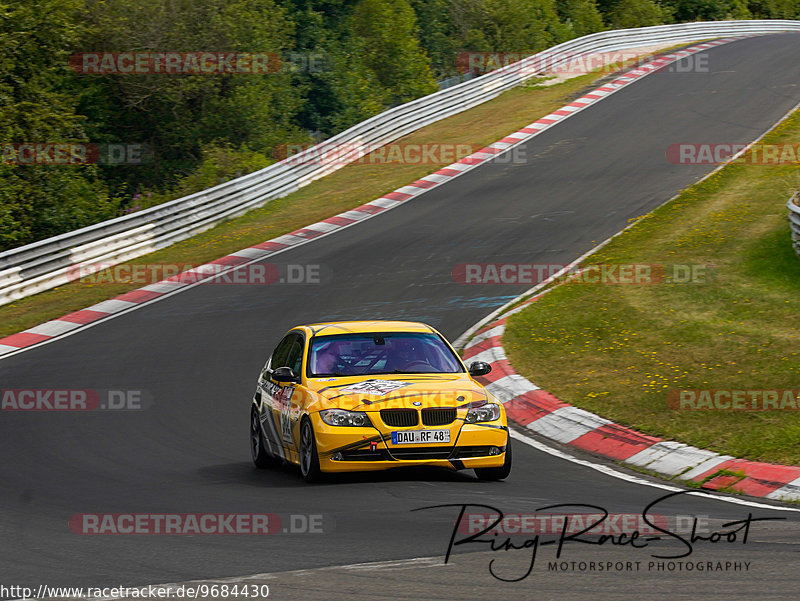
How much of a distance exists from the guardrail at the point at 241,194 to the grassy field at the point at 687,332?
410 inches

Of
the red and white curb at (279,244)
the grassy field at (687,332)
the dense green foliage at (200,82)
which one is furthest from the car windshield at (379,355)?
the dense green foliage at (200,82)

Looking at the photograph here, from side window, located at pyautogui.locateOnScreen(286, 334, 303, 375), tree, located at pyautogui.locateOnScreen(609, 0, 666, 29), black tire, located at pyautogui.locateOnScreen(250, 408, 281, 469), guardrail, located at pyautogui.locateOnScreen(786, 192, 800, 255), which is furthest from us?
tree, located at pyautogui.locateOnScreen(609, 0, 666, 29)

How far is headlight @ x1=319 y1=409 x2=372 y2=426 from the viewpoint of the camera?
31.1 feet

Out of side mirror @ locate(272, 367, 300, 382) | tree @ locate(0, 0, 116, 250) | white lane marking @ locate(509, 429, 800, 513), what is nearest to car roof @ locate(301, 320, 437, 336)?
side mirror @ locate(272, 367, 300, 382)

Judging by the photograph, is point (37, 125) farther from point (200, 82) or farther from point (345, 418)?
point (345, 418)

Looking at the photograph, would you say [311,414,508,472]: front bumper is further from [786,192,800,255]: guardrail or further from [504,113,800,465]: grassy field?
[786,192,800,255]: guardrail

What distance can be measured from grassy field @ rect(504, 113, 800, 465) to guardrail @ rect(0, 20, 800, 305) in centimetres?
1041

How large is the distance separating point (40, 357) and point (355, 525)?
11.1 meters

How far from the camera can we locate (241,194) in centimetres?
2866

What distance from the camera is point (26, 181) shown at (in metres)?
29.8

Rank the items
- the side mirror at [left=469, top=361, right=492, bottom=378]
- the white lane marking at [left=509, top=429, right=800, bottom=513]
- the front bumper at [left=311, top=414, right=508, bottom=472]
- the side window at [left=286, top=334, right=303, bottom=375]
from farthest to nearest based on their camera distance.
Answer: the side window at [left=286, top=334, right=303, bottom=375], the side mirror at [left=469, top=361, right=492, bottom=378], the front bumper at [left=311, top=414, right=508, bottom=472], the white lane marking at [left=509, top=429, right=800, bottom=513]

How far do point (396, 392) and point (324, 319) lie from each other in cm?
927

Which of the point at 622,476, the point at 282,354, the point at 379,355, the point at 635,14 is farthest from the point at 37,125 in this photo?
the point at 635,14

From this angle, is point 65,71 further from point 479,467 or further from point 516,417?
point 479,467
